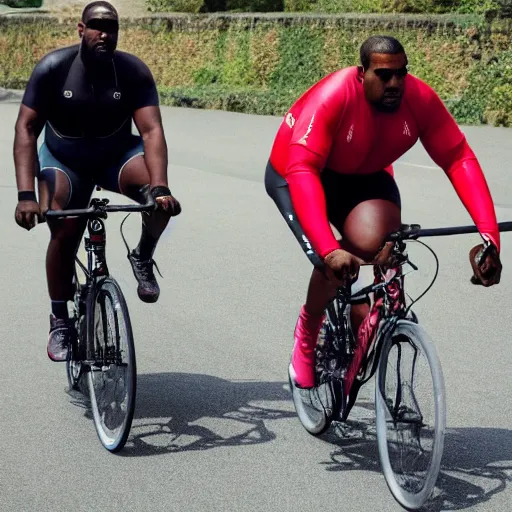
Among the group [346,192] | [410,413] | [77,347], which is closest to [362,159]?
[346,192]

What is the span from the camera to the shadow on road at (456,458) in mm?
5133

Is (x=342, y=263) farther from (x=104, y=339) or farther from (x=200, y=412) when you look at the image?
(x=200, y=412)

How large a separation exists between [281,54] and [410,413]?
2836 centimetres

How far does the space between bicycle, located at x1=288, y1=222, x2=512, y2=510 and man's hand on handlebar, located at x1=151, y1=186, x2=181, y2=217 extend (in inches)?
31.1

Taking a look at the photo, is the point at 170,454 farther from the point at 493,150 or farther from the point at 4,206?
the point at 493,150

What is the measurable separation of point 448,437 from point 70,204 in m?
2.01

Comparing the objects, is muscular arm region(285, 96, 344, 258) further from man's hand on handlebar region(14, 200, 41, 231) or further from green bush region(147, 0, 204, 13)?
green bush region(147, 0, 204, 13)

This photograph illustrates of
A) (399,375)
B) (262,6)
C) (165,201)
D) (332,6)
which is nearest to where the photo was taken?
(399,375)

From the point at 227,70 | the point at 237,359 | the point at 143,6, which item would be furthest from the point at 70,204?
the point at 143,6

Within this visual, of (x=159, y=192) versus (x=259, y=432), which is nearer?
(x=159, y=192)

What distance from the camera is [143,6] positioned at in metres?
48.0

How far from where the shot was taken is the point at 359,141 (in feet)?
17.7

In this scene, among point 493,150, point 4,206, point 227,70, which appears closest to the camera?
point 4,206

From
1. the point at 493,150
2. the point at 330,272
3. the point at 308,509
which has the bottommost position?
the point at 308,509
